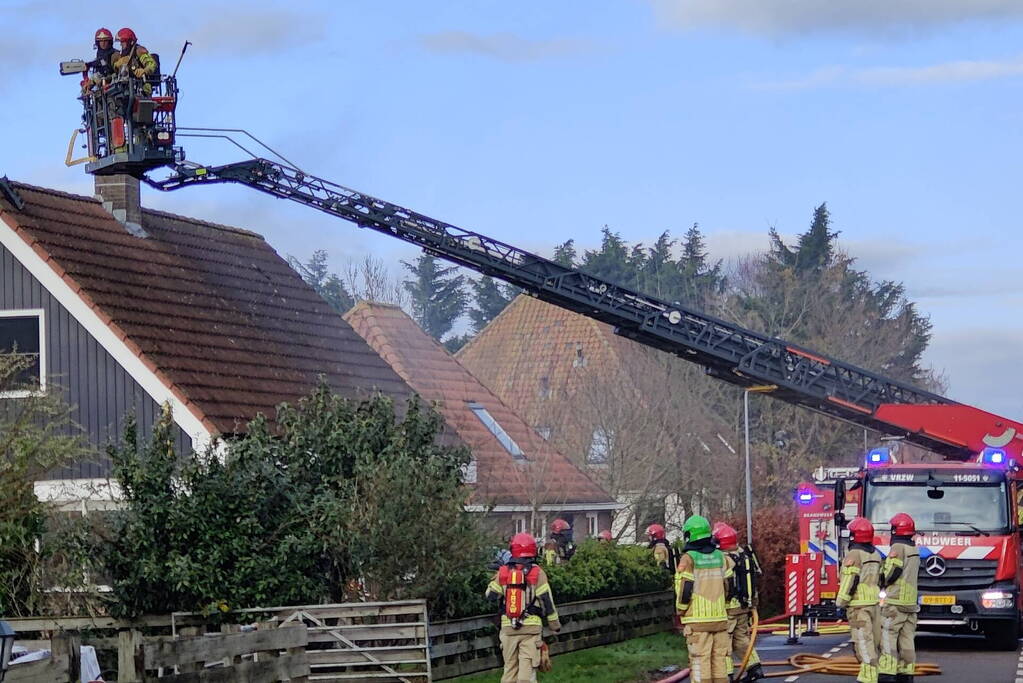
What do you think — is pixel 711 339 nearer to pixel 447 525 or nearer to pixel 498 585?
pixel 447 525

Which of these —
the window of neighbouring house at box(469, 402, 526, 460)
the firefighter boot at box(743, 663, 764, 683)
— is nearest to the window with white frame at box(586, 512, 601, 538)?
the window of neighbouring house at box(469, 402, 526, 460)

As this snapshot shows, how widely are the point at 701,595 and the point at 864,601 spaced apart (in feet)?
8.09

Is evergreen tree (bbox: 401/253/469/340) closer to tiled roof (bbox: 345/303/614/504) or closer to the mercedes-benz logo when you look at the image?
tiled roof (bbox: 345/303/614/504)

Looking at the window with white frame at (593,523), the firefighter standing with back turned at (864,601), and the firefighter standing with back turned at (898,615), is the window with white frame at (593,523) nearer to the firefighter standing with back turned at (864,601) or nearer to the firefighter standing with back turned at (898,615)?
the firefighter standing with back turned at (898,615)

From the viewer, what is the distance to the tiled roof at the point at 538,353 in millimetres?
44156

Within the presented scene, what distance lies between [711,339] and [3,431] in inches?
435

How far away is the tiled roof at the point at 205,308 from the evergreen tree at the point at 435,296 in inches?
2048

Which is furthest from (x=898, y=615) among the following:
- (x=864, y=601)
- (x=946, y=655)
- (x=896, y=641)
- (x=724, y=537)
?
(x=946, y=655)

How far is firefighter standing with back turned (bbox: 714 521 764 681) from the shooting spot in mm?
16562

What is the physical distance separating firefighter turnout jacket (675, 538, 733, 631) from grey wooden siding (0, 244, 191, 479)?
29.5 feet

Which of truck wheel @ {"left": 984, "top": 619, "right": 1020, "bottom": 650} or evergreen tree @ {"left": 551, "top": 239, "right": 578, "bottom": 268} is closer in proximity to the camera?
truck wheel @ {"left": 984, "top": 619, "right": 1020, "bottom": 650}

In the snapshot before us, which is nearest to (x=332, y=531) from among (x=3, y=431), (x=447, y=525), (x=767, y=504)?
(x=447, y=525)

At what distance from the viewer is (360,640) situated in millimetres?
15758

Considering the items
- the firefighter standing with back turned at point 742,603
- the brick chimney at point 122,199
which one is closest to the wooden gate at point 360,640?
the firefighter standing with back turned at point 742,603
